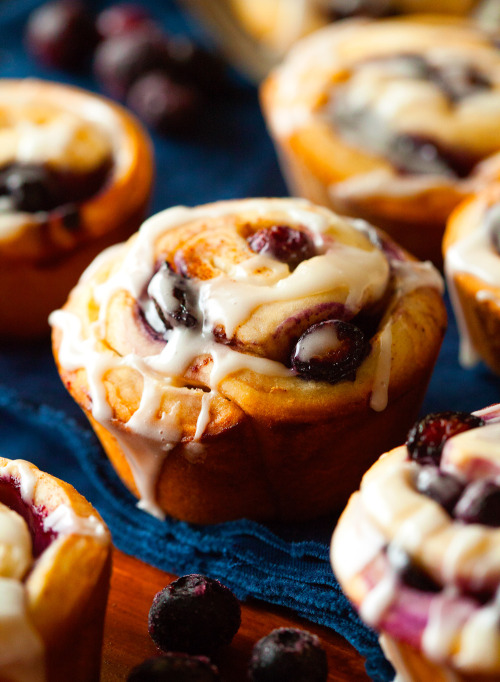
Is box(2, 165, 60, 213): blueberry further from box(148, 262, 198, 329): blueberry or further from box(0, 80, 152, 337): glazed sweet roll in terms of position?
box(148, 262, 198, 329): blueberry

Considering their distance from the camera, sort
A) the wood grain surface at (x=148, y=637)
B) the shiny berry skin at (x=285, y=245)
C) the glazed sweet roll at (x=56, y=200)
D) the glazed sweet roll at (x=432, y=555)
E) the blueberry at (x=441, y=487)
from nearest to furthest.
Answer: the glazed sweet roll at (x=432, y=555), the blueberry at (x=441, y=487), the wood grain surface at (x=148, y=637), the shiny berry skin at (x=285, y=245), the glazed sweet roll at (x=56, y=200)

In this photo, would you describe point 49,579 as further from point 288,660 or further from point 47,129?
point 47,129

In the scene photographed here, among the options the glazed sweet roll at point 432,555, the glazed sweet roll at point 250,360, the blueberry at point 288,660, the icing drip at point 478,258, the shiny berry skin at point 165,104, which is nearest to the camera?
the glazed sweet roll at point 432,555

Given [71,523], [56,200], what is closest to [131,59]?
[56,200]

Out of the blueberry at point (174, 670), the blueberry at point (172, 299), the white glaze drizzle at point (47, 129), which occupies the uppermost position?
the blueberry at point (172, 299)

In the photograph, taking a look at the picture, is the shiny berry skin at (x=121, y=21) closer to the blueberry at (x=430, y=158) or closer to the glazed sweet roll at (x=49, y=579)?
the blueberry at (x=430, y=158)

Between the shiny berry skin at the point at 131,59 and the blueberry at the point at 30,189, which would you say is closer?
the blueberry at the point at 30,189

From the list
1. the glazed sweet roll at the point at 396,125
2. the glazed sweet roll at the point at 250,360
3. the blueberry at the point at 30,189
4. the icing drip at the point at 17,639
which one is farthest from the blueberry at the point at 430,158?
the icing drip at the point at 17,639

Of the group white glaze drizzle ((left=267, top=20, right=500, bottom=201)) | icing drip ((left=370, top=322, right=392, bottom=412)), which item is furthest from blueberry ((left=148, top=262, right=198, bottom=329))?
white glaze drizzle ((left=267, top=20, right=500, bottom=201))
